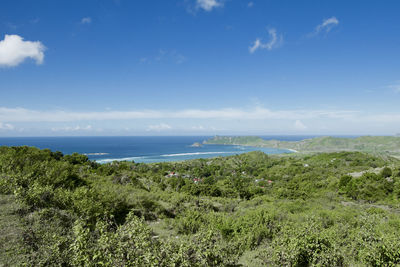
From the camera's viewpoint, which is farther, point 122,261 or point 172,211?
point 172,211

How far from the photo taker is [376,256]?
506cm

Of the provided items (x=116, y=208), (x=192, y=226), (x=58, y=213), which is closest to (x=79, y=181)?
(x=116, y=208)

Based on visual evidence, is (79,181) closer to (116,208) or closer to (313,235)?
(116,208)

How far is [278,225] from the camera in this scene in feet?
24.4

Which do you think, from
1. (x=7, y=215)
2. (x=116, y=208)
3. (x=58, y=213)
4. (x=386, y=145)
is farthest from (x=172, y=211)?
(x=386, y=145)

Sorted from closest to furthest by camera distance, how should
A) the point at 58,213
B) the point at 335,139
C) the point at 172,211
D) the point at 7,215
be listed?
the point at 7,215, the point at 58,213, the point at 172,211, the point at 335,139

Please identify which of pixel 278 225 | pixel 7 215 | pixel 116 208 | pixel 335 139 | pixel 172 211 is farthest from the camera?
pixel 335 139

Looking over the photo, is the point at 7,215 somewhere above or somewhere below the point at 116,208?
above

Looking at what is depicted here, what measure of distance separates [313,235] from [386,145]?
638 ft

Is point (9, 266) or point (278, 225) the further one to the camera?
point (278, 225)

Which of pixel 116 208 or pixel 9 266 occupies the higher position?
pixel 9 266

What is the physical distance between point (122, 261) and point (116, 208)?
609 cm

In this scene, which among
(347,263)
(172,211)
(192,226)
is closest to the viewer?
(347,263)

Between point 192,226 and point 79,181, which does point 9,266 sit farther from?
point 79,181
